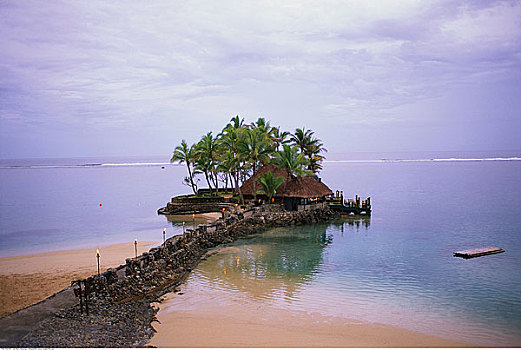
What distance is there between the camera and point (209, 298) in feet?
64.1

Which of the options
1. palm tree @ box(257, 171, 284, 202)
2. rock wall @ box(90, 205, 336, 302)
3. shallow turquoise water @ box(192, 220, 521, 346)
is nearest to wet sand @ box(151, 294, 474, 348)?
shallow turquoise water @ box(192, 220, 521, 346)

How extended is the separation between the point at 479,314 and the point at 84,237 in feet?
97.6

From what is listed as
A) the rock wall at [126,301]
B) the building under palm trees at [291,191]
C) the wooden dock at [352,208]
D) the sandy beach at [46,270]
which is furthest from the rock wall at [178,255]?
the wooden dock at [352,208]

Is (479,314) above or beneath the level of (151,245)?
beneath

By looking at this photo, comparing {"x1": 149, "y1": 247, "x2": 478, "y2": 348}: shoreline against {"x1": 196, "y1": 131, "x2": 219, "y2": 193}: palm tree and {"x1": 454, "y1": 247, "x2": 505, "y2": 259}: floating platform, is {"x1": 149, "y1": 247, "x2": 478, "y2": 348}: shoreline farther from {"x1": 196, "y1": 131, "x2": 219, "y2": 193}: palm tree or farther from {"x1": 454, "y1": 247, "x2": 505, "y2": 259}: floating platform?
{"x1": 196, "y1": 131, "x2": 219, "y2": 193}: palm tree

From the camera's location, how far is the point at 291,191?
42094 millimetres

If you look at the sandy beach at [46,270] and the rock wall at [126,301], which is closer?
the rock wall at [126,301]

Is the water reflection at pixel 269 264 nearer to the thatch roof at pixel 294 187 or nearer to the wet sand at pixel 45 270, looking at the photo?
the wet sand at pixel 45 270

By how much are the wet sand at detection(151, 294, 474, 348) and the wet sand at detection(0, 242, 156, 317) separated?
6503mm

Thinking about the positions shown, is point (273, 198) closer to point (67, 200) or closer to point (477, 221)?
point (477, 221)

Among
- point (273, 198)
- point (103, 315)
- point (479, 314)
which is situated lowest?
point (479, 314)

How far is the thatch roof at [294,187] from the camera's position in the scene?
41.9 meters

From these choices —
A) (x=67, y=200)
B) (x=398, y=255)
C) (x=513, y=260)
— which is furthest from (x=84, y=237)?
(x=67, y=200)

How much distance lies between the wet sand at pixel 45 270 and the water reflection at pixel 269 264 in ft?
20.3
